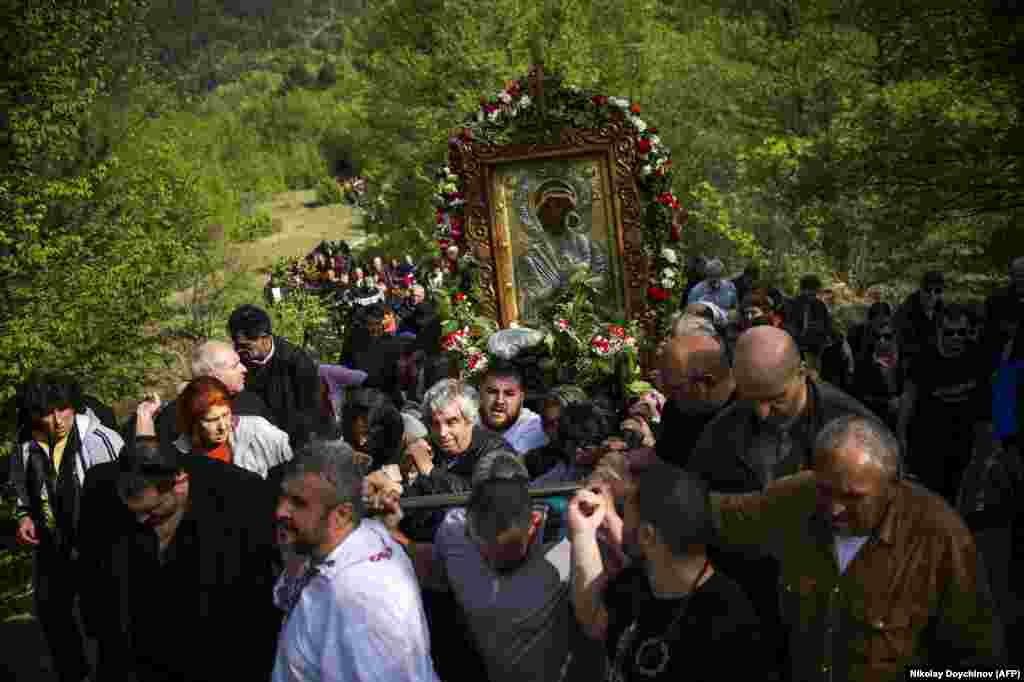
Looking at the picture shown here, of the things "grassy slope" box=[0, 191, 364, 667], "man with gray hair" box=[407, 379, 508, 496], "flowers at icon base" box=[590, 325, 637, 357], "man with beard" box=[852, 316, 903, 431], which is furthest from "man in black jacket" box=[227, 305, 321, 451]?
"man with beard" box=[852, 316, 903, 431]

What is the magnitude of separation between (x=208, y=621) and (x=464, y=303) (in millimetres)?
6589

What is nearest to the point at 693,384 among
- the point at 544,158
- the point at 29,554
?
the point at 544,158

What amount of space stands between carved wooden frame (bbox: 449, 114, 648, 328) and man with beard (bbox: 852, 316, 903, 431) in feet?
7.01

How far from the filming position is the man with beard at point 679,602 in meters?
3.16

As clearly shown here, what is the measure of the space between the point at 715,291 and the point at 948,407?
4.28m

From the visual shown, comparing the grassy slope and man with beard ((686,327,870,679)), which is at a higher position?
man with beard ((686,327,870,679))

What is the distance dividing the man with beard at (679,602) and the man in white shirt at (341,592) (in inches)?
28.8

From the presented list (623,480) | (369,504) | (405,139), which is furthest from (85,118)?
(405,139)

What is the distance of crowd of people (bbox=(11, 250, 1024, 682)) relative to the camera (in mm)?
3398

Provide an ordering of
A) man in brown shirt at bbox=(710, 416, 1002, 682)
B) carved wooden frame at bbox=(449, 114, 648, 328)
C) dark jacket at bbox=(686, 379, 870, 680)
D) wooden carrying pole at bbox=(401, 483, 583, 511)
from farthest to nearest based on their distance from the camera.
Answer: carved wooden frame at bbox=(449, 114, 648, 328) → wooden carrying pole at bbox=(401, 483, 583, 511) → dark jacket at bbox=(686, 379, 870, 680) → man in brown shirt at bbox=(710, 416, 1002, 682)

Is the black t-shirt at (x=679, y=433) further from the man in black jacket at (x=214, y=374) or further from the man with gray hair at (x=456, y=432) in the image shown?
the man in black jacket at (x=214, y=374)

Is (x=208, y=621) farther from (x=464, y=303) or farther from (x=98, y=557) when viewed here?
(x=464, y=303)

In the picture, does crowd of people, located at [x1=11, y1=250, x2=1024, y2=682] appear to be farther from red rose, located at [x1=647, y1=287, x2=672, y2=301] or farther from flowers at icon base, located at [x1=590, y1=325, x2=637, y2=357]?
red rose, located at [x1=647, y1=287, x2=672, y2=301]

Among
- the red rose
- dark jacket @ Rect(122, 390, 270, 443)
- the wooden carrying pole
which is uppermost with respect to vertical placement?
dark jacket @ Rect(122, 390, 270, 443)
